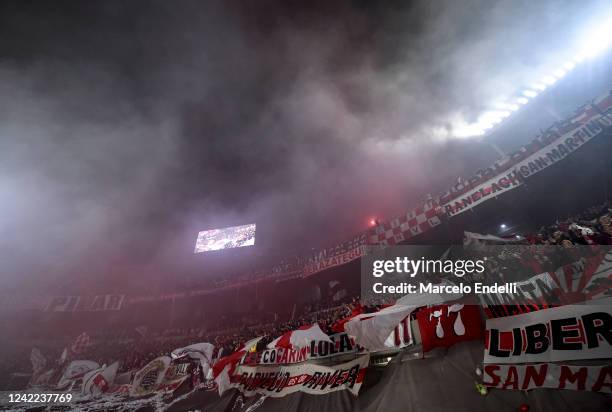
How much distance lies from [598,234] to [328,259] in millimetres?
13618

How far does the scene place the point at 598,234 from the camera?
491 centimetres

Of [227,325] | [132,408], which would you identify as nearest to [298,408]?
[132,408]

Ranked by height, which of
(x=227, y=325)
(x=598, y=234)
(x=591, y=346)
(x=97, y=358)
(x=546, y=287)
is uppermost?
(x=598, y=234)

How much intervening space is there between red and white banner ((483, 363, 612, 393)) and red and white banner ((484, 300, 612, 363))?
10cm

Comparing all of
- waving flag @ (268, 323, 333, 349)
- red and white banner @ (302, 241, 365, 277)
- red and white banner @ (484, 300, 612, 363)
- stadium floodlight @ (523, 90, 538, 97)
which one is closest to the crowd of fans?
waving flag @ (268, 323, 333, 349)

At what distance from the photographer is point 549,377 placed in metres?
3.36

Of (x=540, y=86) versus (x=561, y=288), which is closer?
(x=561, y=288)

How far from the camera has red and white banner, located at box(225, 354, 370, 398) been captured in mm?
6028

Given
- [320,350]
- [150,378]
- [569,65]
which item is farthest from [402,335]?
[569,65]

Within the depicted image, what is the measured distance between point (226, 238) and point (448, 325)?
25.0 meters

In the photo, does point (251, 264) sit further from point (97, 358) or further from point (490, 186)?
point (490, 186)

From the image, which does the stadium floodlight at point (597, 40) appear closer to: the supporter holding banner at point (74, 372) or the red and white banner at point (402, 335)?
the red and white banner at point (402, 335)

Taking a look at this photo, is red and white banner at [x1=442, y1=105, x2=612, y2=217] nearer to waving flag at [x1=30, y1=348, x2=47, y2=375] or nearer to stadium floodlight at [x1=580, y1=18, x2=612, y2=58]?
stadium floodlight at [x1=580, y1=18, x2=612, y2=58]

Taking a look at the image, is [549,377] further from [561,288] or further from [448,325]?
[448,325]
